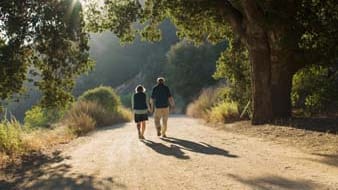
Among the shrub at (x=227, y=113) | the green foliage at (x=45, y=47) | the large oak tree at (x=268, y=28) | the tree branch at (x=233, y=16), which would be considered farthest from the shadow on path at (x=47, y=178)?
the shrub at (x=227, y=113)

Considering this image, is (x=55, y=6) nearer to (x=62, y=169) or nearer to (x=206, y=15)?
(x=62, y=169)

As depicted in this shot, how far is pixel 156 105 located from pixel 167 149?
4.58m

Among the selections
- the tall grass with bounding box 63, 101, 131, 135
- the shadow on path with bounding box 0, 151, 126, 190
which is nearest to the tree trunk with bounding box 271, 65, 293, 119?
the shadow on path with bounding box 0, 151, 126, 190

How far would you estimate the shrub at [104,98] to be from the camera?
108 ft

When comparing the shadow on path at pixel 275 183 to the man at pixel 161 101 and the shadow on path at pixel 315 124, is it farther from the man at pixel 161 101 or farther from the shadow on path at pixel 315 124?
the man at pixel 161 101

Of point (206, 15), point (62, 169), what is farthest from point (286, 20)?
point (62, 169)

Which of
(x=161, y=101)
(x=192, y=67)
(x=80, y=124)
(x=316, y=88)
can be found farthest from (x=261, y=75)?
(x=192, y=67)

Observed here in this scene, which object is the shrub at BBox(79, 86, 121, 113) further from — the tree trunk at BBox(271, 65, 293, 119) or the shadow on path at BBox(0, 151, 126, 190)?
the shadow on path at BBox(0, 151, 126, 190)

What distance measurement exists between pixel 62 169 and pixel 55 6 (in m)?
4.19

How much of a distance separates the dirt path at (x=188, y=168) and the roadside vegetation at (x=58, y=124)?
63.4 inches

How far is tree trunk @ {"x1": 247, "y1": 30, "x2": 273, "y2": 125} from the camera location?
19.0 metres

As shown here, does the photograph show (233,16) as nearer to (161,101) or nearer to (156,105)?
(161,101)

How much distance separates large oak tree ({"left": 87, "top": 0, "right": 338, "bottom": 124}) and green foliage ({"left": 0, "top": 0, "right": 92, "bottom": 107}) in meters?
3.46

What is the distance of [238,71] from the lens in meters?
23.6
